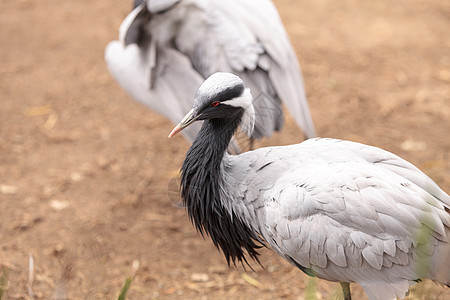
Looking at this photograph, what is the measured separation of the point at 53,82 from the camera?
5.34m

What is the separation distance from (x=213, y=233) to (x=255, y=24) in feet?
4.51

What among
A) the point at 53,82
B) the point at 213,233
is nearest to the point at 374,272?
the point at 213,233

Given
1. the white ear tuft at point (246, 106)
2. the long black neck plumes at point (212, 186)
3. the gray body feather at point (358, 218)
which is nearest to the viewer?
the gray body feather at point (358, 218)

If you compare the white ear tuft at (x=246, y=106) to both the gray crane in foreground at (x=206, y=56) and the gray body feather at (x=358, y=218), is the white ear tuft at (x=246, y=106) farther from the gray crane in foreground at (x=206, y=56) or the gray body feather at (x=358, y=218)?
the gray crane in foreground at (x=206, y=56)

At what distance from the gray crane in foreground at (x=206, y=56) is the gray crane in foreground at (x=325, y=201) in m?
0.73

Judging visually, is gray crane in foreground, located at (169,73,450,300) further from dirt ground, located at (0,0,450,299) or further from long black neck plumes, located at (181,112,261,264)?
dirt ground, located at (0,0,450,299)

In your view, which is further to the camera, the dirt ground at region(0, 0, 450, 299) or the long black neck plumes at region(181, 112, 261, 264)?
the dirt ground at region(0, 0, 450, 299)

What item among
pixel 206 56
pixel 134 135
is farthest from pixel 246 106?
pixel 134 135

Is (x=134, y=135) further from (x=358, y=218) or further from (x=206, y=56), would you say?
(x=358, y=218)

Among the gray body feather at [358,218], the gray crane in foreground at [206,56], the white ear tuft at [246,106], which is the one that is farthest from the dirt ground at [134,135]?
the gray crane in foreground at [206,56]

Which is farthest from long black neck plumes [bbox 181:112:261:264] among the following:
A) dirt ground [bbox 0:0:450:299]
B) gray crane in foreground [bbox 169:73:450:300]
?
dirt ground [bbox 0:0:450:299]

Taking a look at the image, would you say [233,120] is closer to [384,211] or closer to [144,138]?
[384,211]

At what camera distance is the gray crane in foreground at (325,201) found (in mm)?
2514

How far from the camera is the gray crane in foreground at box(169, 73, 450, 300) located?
2514 millimetres
